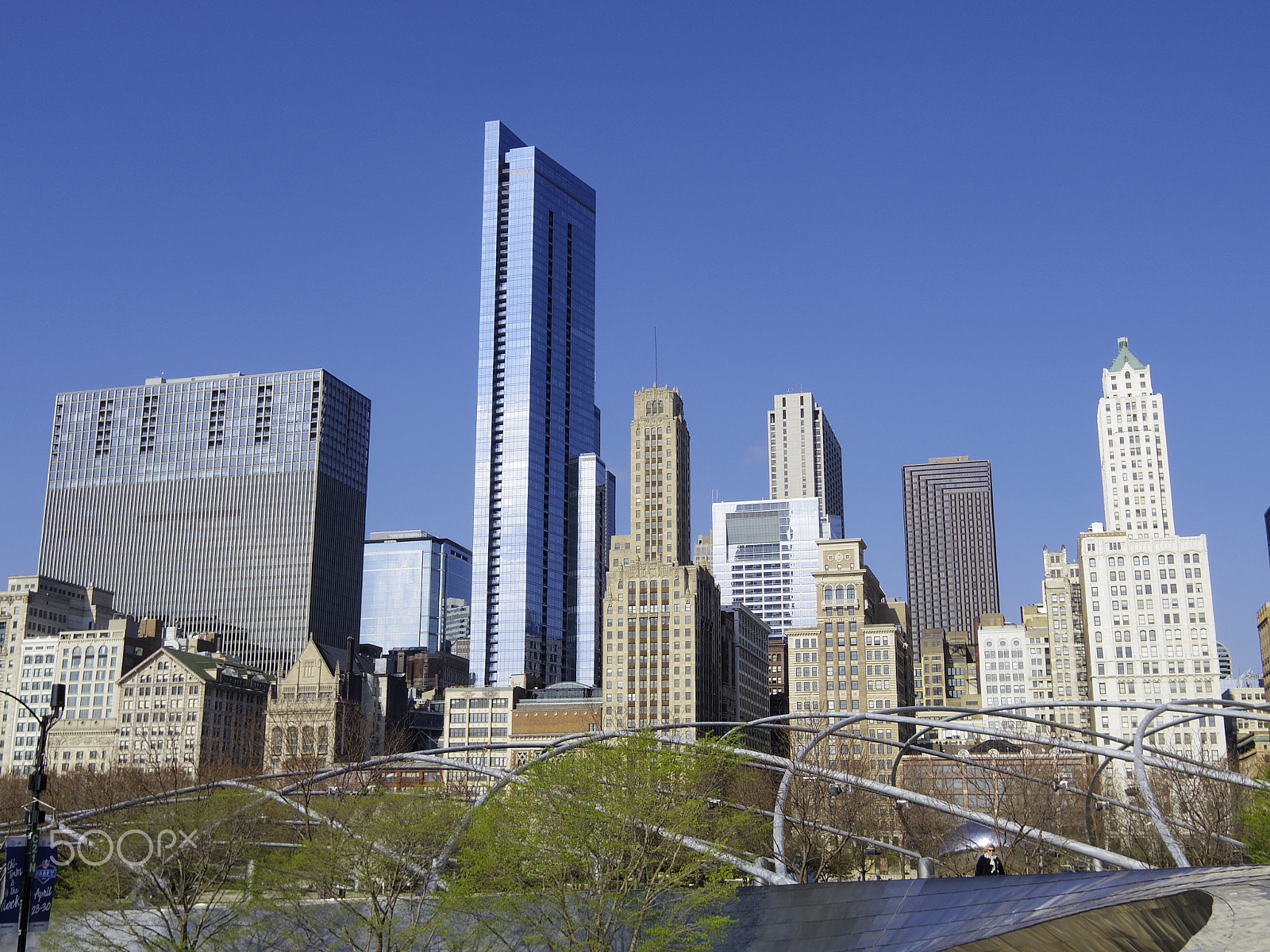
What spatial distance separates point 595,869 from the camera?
127ft

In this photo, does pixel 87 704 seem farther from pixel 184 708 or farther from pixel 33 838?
pixel 33 838

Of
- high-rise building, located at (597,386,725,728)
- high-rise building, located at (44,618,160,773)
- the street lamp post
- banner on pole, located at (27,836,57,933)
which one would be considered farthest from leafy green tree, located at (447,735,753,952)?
high-rise building, located at (44,618,160,773)

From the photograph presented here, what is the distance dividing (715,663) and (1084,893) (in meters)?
175

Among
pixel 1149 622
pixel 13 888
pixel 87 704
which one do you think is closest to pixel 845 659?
pixel 1149 622

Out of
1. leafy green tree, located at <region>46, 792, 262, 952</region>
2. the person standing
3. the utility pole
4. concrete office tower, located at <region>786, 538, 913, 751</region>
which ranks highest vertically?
concrete office tower, located at <region>786, 538, 913, 751</region>

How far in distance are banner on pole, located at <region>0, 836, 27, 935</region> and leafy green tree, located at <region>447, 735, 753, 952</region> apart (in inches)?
469

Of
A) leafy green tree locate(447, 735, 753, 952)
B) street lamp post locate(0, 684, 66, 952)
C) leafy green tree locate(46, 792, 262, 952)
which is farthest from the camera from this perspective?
leafy green tree locate(46, 792, 262, 952)

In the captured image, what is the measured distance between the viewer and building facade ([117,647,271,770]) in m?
182

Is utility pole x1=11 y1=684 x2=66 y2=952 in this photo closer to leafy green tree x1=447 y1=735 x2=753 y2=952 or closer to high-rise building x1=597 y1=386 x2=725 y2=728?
leafy green tree x1=447 y1=735 x2=753 y2=952

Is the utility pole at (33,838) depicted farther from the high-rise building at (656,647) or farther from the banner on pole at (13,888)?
the high-rise building at (656,647)

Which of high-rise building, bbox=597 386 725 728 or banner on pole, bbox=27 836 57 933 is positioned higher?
high-rise building, bbox=597 386 725 728

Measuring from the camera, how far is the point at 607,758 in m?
40.3

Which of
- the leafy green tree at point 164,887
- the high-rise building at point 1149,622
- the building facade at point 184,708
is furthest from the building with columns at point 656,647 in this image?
the leafy green tree at point 164,887

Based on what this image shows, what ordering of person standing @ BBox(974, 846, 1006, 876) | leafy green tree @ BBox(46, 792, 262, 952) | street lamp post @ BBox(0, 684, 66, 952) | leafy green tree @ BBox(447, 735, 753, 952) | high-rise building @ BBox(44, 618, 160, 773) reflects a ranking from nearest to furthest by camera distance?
street lamp post @ BBox(0, 684, 66, 952), leafy green tree @ BBox(447, 735, 753, 952), person standing @ BBox(974, 846, 1006, 876), leafy green tree @ BBox(46, 792, 262, 952), high-rise building @ BBox(44, 618, 160, 773)
